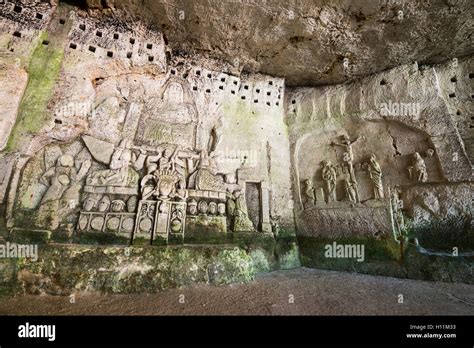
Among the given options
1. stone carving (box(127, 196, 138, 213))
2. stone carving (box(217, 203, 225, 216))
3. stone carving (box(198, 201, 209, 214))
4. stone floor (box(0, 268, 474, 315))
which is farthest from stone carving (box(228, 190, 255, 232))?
stone carving (box(127, 196, 138, 213))

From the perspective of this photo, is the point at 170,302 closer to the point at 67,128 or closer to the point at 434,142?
the point at 67,128

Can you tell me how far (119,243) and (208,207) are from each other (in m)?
1.97

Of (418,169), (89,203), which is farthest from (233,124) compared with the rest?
(418,169)

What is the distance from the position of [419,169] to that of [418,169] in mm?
19

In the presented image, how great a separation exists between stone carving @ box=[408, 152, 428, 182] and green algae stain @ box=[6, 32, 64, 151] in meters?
8.19

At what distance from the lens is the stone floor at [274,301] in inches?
125

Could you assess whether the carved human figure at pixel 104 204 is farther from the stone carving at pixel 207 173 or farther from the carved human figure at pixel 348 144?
the carved human figure at pixel 348 144

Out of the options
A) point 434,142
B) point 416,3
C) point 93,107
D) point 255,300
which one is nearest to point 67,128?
point 93,107

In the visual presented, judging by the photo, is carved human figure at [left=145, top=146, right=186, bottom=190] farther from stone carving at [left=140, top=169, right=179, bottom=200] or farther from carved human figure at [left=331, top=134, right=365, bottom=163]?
carved human figure at [left=331, top=134, right=365, bottom=163]

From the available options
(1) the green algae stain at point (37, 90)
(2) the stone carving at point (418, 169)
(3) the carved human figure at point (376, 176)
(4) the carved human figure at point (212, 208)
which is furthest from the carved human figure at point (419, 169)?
(1) the green algae stain at point (37, 90)

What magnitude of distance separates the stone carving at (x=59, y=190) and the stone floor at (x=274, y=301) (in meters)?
1.43

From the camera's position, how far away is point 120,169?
17.8 ft

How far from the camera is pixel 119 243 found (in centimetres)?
473

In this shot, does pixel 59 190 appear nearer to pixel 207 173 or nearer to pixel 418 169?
pixel 207 173
